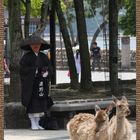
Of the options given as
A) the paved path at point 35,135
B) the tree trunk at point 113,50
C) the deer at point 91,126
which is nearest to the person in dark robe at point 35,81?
the paved path at point 35,135

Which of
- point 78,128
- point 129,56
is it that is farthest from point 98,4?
point 78,128

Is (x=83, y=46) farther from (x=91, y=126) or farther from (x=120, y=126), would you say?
(x=120, y=126)

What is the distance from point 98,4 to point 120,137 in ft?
150

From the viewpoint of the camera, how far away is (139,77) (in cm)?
874

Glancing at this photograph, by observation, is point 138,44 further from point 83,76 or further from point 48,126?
point 83,76

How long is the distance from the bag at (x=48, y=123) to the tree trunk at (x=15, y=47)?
2.74 m

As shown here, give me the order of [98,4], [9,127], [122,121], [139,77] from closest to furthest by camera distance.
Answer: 1. [139,77]
2. [122,121]
3. [9,127]
4. [98,4]

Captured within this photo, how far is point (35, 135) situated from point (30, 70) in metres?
1.61

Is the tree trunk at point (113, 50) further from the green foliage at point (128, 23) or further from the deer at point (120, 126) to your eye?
the green foliage at point (128, 23)

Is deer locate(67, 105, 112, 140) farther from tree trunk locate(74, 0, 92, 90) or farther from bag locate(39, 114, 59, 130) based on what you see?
tree trunk locate(74, 0, 92, 90)

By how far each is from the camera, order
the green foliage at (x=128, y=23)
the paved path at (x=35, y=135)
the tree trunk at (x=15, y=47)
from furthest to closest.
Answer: the green foliage at (x=128, y=23)
the tree trunk at (x=15, y=47)
the paved path at (x=35, y=135)

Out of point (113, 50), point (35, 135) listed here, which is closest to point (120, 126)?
point (35, 135)

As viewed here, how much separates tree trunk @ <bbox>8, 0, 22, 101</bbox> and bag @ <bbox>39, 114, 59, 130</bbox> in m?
2.74

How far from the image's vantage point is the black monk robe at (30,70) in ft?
46.9
